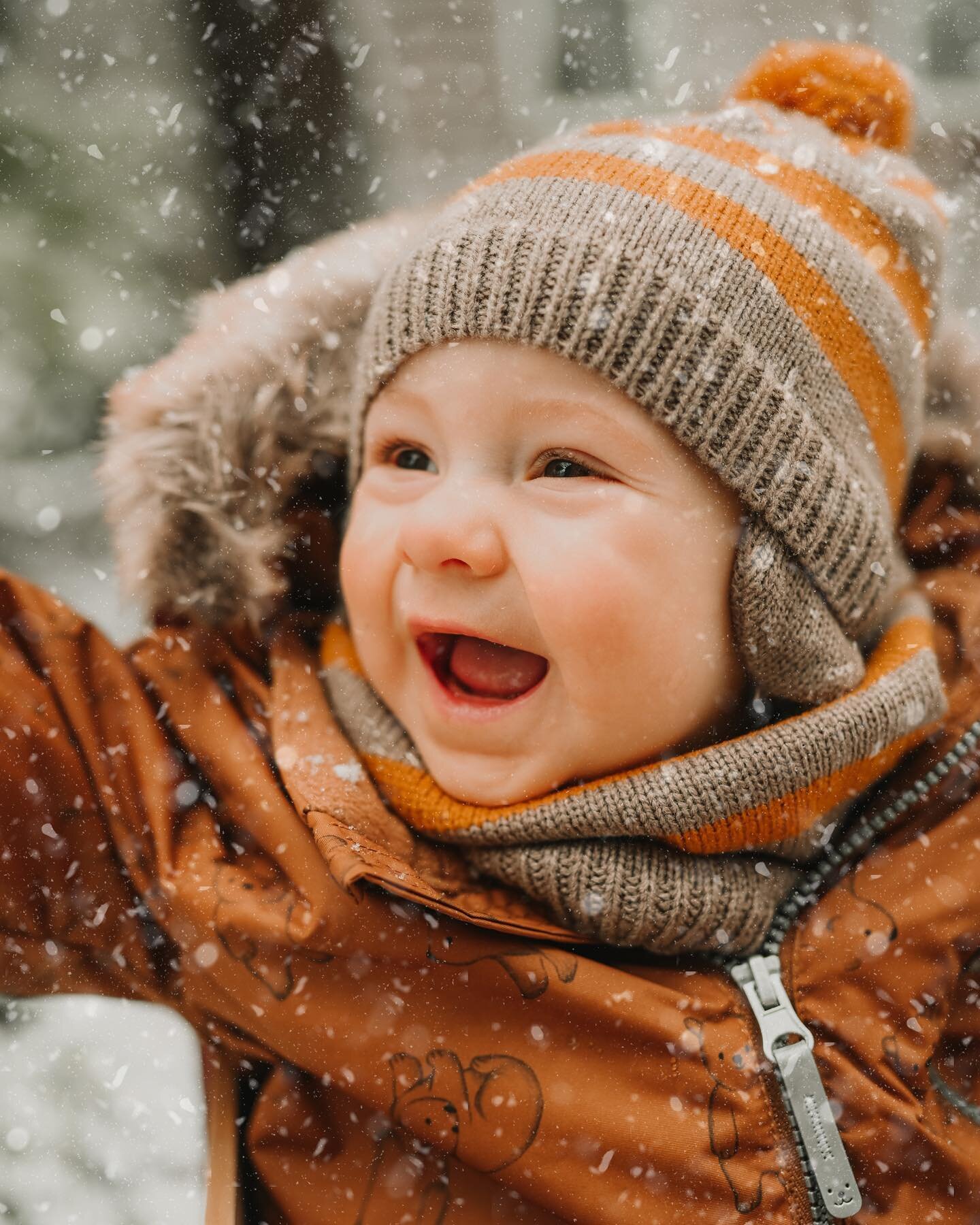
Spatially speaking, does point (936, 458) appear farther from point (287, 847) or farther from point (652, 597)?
point (287, 847)

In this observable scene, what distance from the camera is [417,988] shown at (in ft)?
2.79

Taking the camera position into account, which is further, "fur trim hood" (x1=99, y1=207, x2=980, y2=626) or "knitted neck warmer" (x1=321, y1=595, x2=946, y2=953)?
"fur trim hood" (x1=99, y1=207, x2=980, y2=626)

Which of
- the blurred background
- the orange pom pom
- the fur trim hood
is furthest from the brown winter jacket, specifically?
the blurred background

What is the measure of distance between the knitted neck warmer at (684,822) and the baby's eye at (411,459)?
245 mm

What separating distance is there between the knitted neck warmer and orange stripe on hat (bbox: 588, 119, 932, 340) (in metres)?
0.38

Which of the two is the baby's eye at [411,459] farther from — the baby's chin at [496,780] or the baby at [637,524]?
the baby's chin at [496,780]

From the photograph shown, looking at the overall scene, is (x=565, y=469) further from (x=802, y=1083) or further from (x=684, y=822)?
(x=802, y=1083)

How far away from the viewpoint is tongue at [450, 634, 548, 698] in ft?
2.92

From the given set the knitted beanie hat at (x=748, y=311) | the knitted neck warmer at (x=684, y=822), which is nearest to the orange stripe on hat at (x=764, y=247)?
the knitted beanie hat at (x=748, y=311)

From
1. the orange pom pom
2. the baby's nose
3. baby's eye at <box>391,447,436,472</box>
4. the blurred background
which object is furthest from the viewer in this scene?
the blurred background

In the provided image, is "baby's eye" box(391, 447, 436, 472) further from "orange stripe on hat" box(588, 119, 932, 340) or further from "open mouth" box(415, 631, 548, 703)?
"orange stripe on hat" box(588, 119, 932, 340)

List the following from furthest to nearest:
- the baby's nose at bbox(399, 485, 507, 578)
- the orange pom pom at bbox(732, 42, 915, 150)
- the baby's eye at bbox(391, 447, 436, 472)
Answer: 1. the orange pom pom at bbox(732, 42, 915, 150)
2. the baby's eye at bbox(391, 447, 436, 472)
3. the baby's nose at bbox(399, 485, 507, 578)

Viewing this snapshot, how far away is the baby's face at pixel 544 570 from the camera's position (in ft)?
2.66

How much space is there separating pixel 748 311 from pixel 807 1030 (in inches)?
23.8
